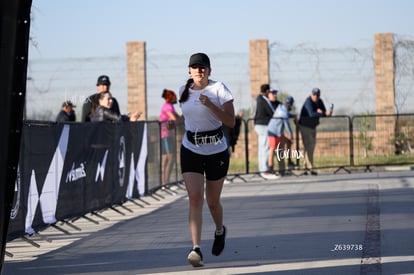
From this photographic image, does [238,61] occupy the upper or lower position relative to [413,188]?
upper

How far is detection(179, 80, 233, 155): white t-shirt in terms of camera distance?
10164 mm

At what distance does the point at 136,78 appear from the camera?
3186 centimetres

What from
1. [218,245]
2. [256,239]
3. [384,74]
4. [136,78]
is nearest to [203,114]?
[218,245]

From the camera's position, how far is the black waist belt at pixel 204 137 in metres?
10.2

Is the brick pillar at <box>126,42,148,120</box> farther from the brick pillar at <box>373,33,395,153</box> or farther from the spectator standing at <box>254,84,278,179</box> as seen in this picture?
the spectator standing at <box>254,84,278,179</box>

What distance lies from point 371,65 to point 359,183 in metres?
10.1

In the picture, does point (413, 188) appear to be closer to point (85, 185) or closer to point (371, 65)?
point (85, 185)

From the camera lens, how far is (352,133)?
→ 25.9 meters

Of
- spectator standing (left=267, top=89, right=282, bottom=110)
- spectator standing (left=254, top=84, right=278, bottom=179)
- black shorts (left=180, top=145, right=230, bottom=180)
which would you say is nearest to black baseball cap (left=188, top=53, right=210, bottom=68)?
black shorts (left=180, top=145, right=230, bottom=180)

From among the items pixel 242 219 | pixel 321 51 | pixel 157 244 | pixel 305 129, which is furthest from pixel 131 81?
pixel 157 244

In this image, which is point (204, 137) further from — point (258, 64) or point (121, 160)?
point (258, 64)

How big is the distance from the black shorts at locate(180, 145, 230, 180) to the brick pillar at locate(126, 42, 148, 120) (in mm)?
21406

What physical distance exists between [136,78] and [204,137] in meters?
21.8

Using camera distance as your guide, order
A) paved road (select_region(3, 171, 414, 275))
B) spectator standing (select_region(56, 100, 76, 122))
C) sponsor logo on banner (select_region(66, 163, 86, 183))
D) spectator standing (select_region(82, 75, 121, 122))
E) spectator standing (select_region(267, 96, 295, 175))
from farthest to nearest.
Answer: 1. spectator standing (select_region(267, 96, 295, 175))
2. spectator standing (select_region(56, 100, 76, 122))
3. spectator standing (select_region(82, 75, 121, 122))
4. sponsor logo on banner (select_region(66, 163, 86, 183))
5. paved road (select_region(3, 171, 414, 275))
